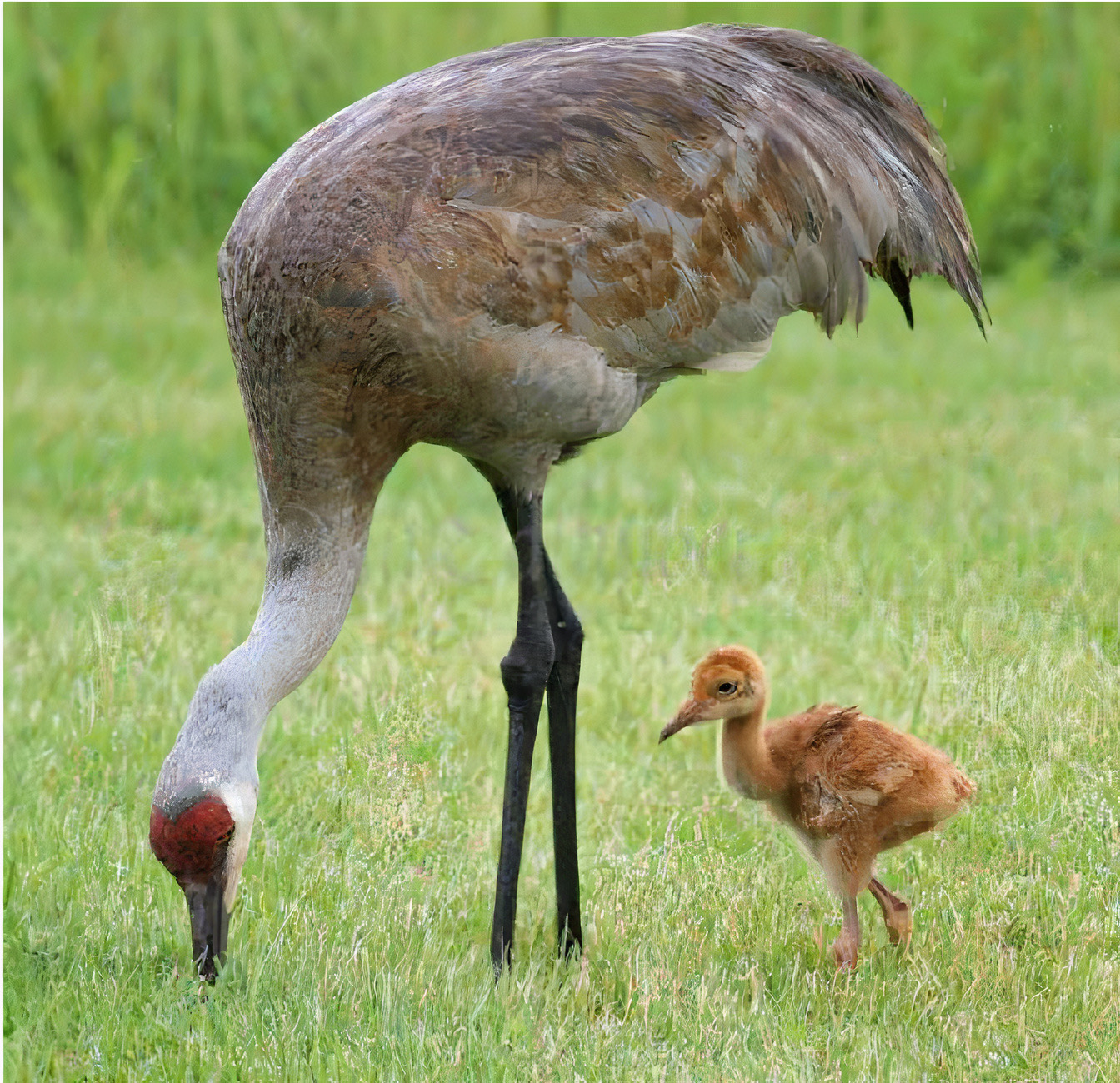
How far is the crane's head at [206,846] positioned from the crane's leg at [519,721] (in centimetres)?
66

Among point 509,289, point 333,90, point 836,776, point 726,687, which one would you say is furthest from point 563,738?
point 333,90

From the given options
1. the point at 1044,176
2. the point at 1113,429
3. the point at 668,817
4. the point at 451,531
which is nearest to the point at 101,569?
the point at 451,531

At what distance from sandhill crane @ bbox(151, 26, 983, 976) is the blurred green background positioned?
5.35 metres

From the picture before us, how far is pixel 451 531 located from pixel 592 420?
10.9 ft

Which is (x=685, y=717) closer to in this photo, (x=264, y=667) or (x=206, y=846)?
(x=264, y=667)

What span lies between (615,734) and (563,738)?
111 cm

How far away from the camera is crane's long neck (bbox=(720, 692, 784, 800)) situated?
381 cm

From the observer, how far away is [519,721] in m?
3.75

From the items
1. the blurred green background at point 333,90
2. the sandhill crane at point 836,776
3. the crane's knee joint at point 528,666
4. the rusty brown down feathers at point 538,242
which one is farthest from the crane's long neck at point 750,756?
the blurred green background at point 333,90

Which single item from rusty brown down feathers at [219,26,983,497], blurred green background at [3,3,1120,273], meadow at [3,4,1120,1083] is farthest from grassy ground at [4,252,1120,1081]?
rusty brown down feathers at [219,26,983,497]

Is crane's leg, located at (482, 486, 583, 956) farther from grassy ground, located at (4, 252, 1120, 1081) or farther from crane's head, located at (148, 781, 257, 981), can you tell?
crane's head, located at (148, 781, 257, 981)

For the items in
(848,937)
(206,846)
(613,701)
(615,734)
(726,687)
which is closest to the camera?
(206,846)

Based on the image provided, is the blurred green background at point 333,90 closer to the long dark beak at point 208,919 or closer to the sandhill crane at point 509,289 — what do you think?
the sandhill crane at point 509,289

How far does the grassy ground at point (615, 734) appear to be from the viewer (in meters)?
3.44
